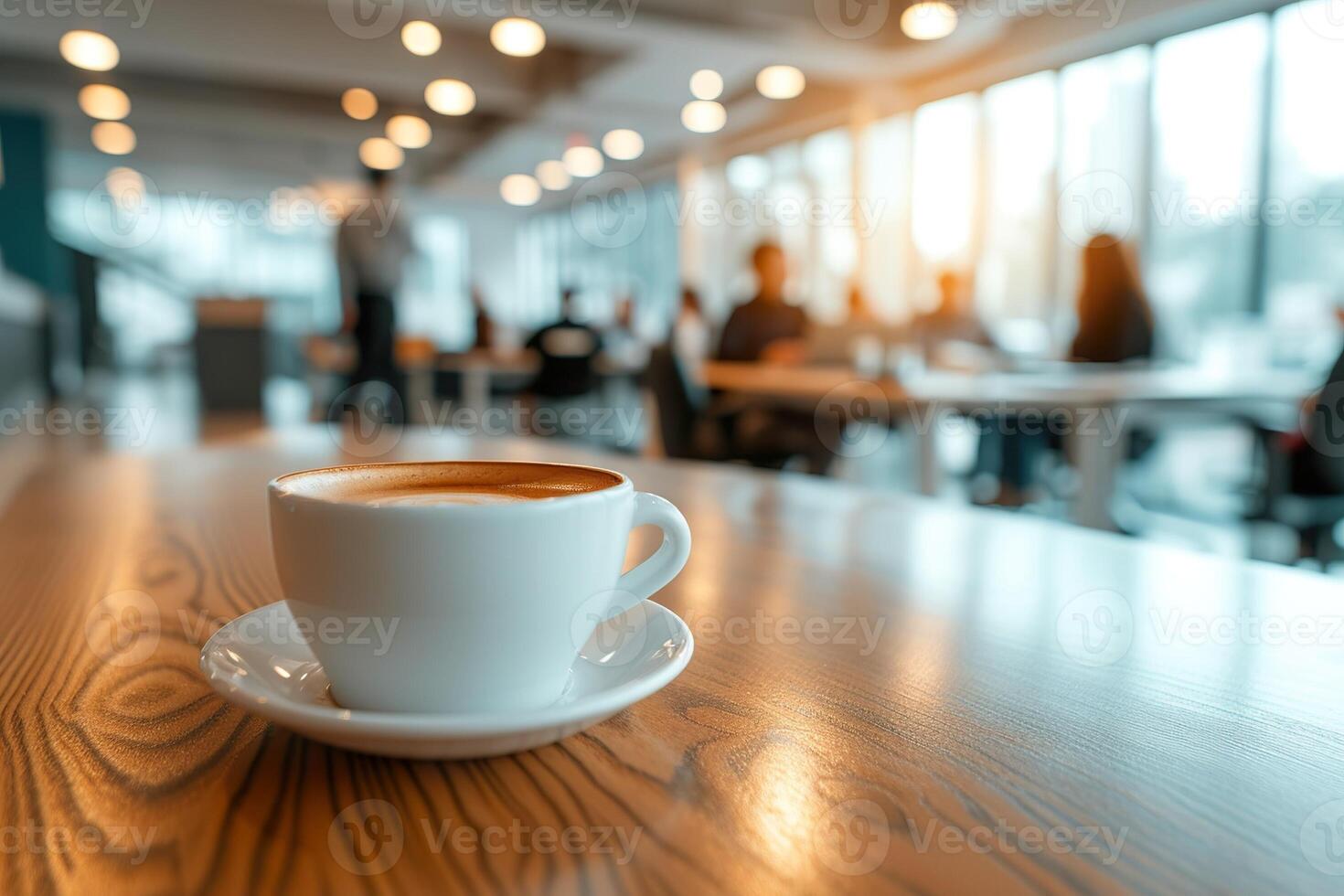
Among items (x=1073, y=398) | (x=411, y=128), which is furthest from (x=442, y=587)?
(x=411, y=128)

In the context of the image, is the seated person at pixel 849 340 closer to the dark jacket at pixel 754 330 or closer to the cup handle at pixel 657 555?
the dark jacket at pixel 754 330

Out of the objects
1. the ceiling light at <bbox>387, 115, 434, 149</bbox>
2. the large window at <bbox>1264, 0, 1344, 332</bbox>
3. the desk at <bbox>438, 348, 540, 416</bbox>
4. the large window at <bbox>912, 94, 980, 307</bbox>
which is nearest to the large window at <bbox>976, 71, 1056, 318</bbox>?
the large window at <bbox>912, 94, 980, 307</bbox>

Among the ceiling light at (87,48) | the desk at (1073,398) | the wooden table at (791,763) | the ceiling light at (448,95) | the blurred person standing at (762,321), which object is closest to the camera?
the wooden table at (791,763)

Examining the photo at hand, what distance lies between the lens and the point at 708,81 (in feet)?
22.3

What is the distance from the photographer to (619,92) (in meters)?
7.54

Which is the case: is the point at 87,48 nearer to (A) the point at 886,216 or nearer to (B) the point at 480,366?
(B) the point at 480,366

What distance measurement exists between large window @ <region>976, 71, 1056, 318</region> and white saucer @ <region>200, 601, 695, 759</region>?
7020 mm

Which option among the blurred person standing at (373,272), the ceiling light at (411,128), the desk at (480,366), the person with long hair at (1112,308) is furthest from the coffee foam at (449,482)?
the ceiling light at (411,128)

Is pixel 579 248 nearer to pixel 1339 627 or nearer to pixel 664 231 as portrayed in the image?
pixel 664 231

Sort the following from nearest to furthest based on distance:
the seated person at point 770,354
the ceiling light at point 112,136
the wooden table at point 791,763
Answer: the wooden table at point 791,763 < the seated person at point 770,354 < the ceiling light at point 112,136

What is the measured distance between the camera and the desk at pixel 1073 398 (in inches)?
91.7

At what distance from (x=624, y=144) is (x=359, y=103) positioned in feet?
8.91

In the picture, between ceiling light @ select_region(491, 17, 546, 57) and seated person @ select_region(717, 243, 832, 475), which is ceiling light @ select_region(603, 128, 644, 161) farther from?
ceiling light @ select_region(491, 17, 546, 57)

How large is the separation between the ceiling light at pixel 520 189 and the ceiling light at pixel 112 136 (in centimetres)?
413
